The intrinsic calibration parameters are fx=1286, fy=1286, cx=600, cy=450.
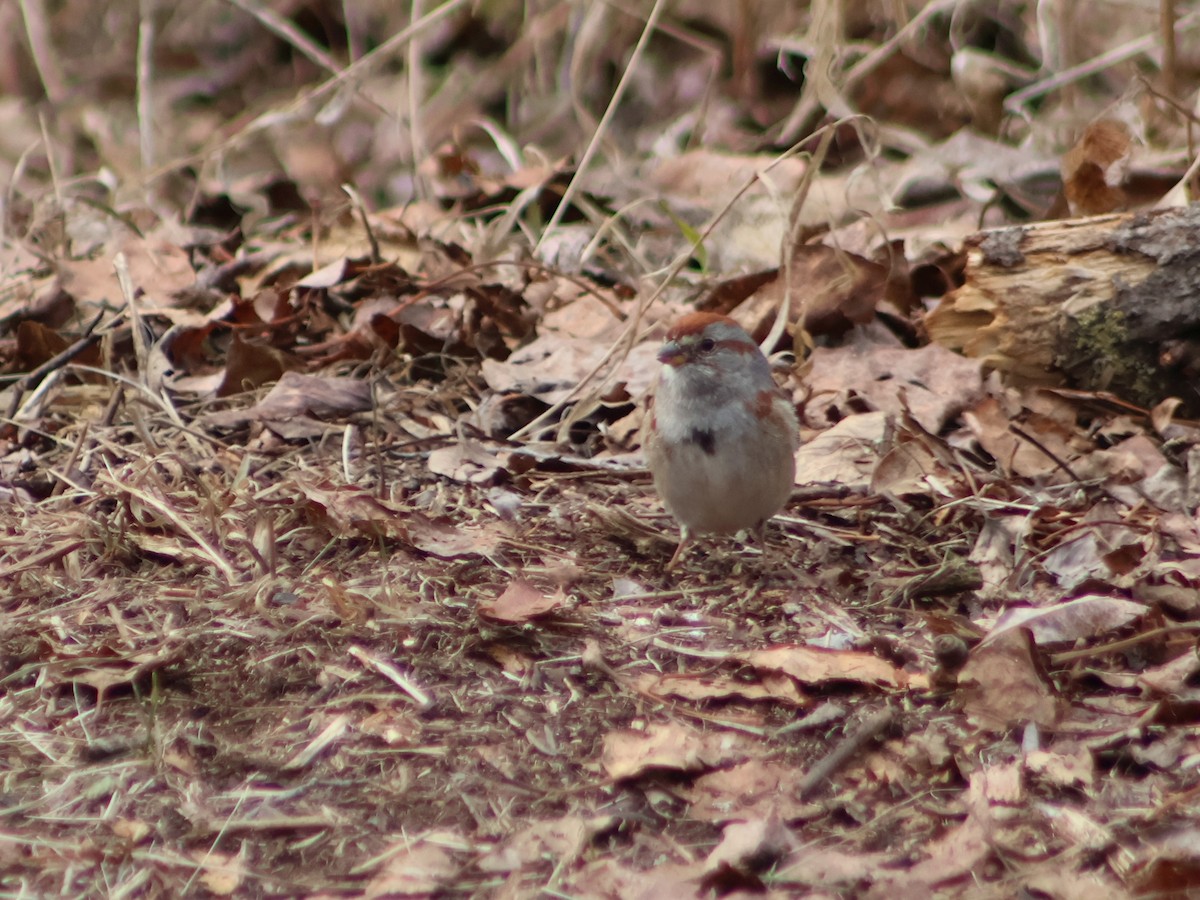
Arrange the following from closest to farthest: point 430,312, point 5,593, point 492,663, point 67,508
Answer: point 492,663, point 5,593, point 67,508, point 430,312

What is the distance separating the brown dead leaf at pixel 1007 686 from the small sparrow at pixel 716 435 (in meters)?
0.92

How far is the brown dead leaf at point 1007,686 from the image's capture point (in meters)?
2.73

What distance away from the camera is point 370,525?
3.55m

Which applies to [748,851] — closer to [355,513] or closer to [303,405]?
[355,513]

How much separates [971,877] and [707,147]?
18.3ft

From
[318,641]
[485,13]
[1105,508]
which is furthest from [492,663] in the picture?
[485,13]

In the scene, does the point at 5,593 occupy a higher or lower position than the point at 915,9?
lower

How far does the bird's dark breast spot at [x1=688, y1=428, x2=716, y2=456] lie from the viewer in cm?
361

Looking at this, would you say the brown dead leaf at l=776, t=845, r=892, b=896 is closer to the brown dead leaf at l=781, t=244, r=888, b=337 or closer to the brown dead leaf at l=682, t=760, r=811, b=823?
the brown dead leaf at l=682, t=760, r=811, b=823

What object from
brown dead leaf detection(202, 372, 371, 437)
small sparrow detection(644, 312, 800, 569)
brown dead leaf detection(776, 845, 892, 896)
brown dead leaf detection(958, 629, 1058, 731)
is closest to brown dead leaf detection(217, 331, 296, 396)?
brown dead leaf detection(202, 372, 371, 437)

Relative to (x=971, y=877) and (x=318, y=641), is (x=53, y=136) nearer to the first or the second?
(x=318, y=641)

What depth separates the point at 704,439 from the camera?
3.62 meters

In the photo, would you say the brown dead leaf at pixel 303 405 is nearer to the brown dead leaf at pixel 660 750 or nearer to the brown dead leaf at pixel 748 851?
the brown dead leaf at pixel 660 750

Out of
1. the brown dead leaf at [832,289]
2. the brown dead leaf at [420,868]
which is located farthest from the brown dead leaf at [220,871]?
the brown dead leaf at [832,289]
